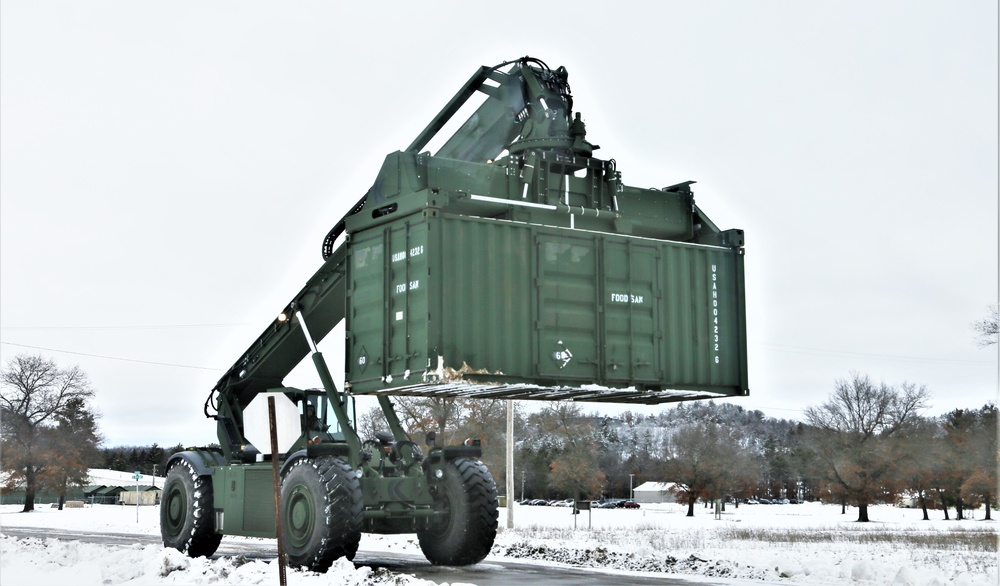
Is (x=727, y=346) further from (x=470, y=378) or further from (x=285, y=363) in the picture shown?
(x=285, y=363)

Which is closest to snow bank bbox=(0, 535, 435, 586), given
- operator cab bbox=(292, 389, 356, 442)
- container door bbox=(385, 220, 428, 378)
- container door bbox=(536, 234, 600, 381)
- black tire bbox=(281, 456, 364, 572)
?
black tire bbox=(281, 456, 364, 572)

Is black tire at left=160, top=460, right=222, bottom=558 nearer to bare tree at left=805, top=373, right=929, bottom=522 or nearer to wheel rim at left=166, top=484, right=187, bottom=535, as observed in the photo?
wheel rim at left=166, top=484, right=187, bottom=535

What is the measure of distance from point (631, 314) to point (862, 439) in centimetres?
4293

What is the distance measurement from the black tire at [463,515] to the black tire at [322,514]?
1853 millimetres

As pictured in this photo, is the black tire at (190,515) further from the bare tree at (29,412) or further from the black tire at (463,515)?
the bare tree at (29,412)

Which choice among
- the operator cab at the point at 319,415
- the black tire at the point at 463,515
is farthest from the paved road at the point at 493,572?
the operator cab at the point at 319,415

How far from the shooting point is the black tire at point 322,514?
46.4 ft

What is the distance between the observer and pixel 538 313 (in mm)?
13625

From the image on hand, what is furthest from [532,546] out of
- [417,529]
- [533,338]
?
[533,338]

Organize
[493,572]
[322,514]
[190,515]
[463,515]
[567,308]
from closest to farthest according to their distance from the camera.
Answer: [567,308] < [322,514] < [493,572] < [463,515] < [190,515]

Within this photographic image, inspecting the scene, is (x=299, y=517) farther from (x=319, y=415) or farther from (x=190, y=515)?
(x=190, y=515)

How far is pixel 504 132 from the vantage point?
15.6 m

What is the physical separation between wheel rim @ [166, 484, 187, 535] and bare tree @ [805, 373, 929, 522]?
134 ft

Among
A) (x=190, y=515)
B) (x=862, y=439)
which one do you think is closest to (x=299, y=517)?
(x=190, y=515)
